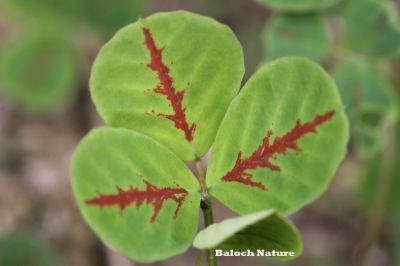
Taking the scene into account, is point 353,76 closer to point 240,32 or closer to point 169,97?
point 169,97

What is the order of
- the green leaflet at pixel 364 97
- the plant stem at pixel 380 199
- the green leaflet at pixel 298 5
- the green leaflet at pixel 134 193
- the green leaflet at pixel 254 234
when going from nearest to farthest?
the green leaflet at pixel 254 234 → the green leaflet at pixel 134 193 → the green leaflet at pixel 298 5 → the green leaflet at pixel 364 97 → the plant stem at pixel 380 199

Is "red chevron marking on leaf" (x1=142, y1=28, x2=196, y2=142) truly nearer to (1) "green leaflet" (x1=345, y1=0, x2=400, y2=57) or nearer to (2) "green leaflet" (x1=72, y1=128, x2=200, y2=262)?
(2) "green leaflet" (x1=72, y1=128, x2=200, y2=262)

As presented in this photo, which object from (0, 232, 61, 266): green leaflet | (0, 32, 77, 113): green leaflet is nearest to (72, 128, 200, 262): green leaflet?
(0, 232, 61, 266): green leaflet

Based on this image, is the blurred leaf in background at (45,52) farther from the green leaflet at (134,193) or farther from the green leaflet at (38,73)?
the green leaflet at (134,193)

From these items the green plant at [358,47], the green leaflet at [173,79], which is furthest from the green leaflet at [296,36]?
the green leaflet at [173,79]

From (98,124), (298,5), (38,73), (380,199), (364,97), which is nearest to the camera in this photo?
(298,5)

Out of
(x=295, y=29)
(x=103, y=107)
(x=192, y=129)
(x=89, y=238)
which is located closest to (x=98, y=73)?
(x=103, y=107)

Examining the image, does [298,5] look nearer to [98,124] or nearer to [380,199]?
[380,199]

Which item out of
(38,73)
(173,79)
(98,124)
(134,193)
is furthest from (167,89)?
(38,73)
